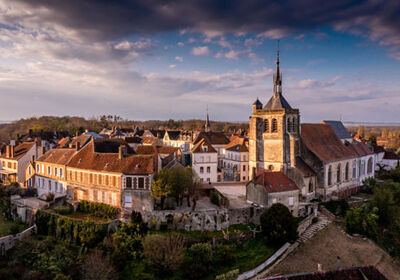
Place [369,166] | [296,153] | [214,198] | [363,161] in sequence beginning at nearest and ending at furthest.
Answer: [214,198] < [296,153] < [363,161] < [369,166]

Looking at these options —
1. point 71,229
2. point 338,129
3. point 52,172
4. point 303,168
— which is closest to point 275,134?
point 303,168

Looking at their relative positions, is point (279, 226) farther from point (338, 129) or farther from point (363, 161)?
point (338, 129)

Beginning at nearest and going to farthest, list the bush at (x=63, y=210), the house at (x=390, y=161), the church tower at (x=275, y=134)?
the bush at (x=63, y=210) → the church tower at (x=275, y=134) → the house at (x=390, y=161)

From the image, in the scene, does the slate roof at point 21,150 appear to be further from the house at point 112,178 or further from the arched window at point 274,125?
the arched window at point 274,125

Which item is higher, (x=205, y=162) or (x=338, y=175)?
(x=205, y=162)

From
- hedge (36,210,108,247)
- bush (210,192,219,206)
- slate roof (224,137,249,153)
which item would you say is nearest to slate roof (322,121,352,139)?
slate roof (224,137,249,153)

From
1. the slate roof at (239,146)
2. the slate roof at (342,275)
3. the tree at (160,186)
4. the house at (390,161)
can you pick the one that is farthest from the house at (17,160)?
the house at (390,161)

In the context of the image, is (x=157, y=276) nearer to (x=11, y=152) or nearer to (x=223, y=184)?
(x=223, y=184)
